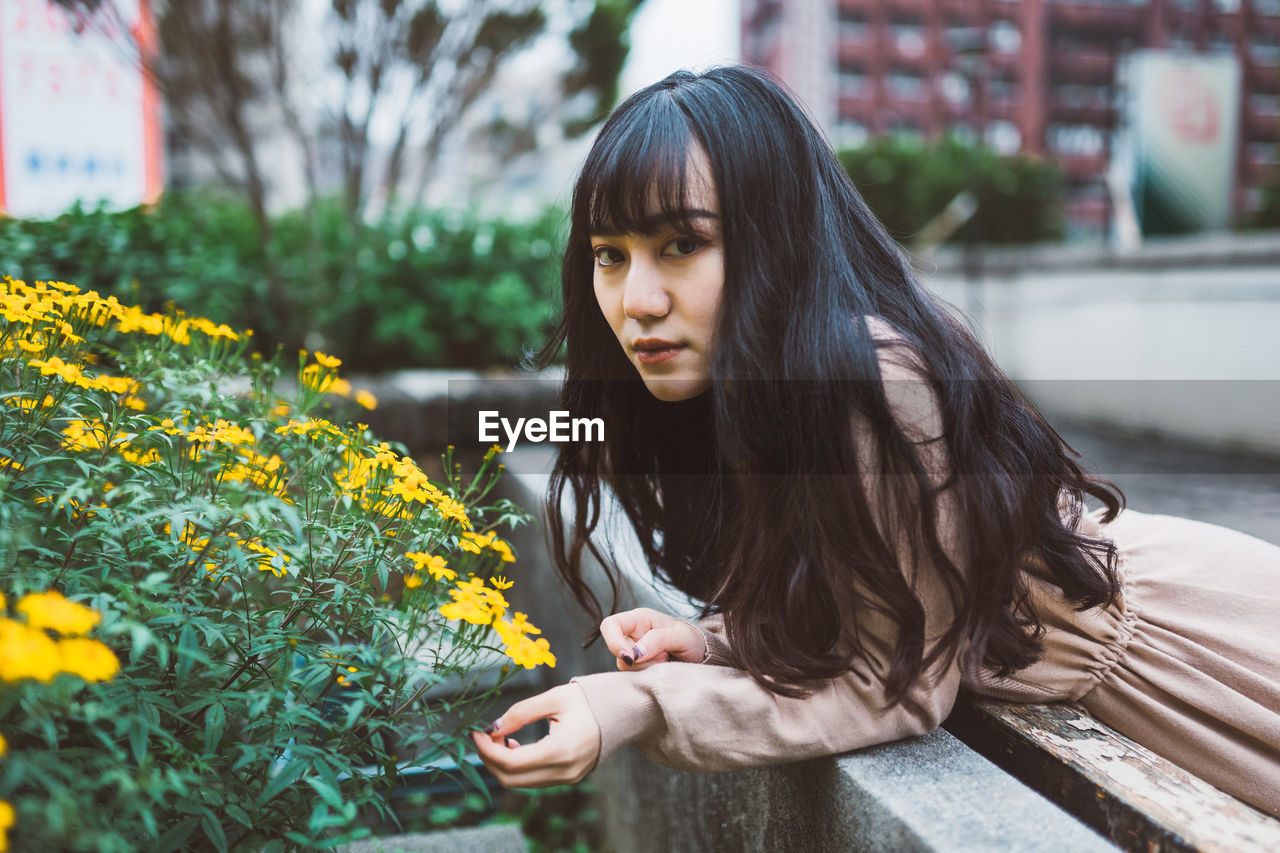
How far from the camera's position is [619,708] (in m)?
1.14

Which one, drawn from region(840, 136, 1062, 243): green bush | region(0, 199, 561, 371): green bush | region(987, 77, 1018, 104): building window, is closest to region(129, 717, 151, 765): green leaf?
region(0, 199, 561, 371): green bush

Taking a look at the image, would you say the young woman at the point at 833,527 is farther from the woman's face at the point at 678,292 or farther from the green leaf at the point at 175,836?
the green leaf at the point at 175,836

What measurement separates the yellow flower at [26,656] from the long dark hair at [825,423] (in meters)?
0.78

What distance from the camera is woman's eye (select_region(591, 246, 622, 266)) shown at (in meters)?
1.39

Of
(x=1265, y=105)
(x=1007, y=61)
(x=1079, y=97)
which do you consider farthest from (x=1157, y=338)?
(x=1007, y=61)

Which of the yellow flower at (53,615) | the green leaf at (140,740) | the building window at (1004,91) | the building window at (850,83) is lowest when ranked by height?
the green leaf at (140,740)

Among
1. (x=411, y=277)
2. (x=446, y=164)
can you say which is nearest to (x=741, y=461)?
(x=411, y=277)

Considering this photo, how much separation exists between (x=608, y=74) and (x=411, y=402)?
368 centimetres

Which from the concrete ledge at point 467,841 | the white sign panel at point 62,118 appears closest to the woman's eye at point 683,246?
the concrete ledge at point 467,841

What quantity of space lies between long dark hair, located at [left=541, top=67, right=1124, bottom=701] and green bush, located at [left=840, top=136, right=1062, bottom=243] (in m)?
13.4

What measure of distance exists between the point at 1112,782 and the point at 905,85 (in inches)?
2432

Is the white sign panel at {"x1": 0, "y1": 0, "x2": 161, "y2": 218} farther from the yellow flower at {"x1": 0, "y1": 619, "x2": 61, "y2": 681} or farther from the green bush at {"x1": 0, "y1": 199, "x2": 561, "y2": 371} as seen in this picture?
the yellow flower at {"x1": 0, "y1": 619, "x2": 61, "y2": 681}

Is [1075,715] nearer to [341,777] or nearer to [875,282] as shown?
[875,282]

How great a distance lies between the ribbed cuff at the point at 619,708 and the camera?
113 cm
